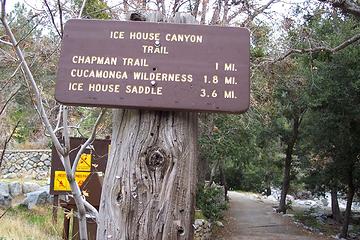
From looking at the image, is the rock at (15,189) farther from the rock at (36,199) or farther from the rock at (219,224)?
the rock at (219,224)

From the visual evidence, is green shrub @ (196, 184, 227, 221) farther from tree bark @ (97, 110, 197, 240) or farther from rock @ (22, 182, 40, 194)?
tree bark @ (97, 110, 197, 240)

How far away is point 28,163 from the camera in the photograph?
20.5 m

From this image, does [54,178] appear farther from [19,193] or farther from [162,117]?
[19,193]

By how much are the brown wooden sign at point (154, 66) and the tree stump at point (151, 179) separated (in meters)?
0.18

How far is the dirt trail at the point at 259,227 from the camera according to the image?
15023 mm

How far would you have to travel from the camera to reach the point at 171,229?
240 cm

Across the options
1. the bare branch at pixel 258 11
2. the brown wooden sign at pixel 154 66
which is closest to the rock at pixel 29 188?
the bare branch at pixel 258 11

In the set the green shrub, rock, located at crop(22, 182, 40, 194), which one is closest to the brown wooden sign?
the green shrub

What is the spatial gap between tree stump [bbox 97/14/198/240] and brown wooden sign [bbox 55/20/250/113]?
0.60ft

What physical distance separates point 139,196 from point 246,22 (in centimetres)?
1027

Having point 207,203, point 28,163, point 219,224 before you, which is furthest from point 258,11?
point 28,163

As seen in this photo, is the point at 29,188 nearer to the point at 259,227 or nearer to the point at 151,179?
the point at 259,227

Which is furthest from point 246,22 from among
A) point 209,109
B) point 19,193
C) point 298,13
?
point 209,109

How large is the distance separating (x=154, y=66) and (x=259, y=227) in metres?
15.6
